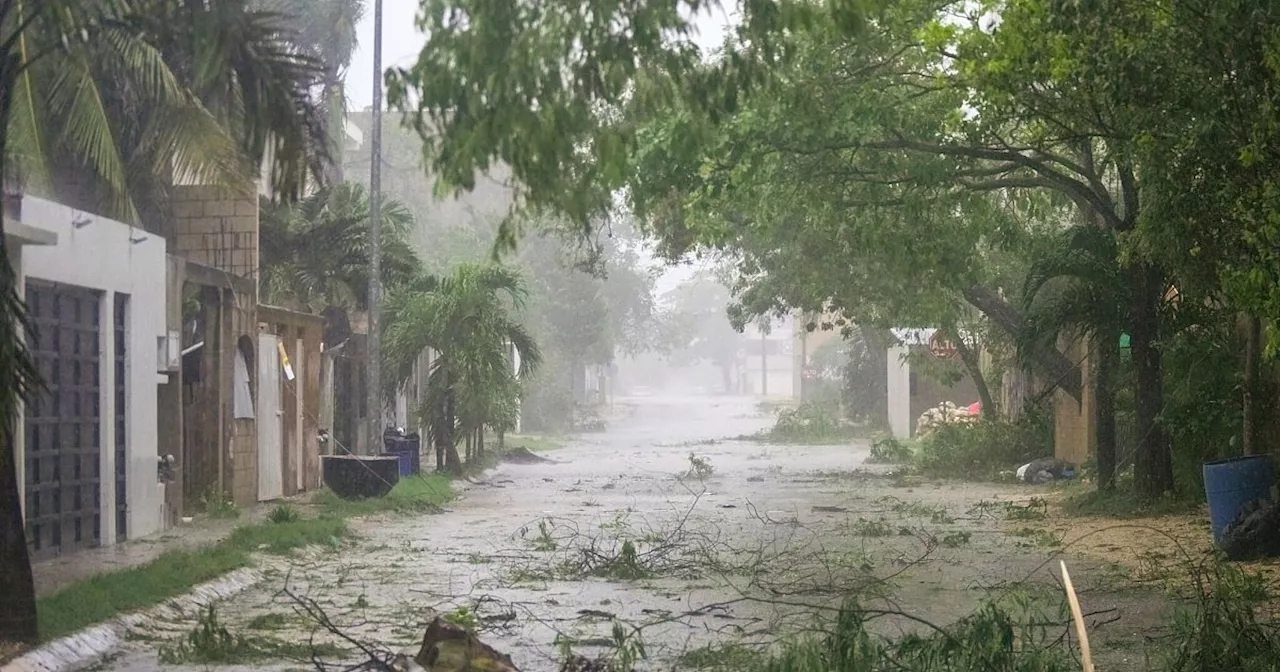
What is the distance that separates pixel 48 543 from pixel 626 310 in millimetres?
70422

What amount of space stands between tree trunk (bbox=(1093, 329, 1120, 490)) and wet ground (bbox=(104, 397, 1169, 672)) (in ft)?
4.41

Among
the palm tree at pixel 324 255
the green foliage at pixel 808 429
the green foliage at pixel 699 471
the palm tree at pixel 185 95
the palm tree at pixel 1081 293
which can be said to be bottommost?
the green foliage at pixel 699 471

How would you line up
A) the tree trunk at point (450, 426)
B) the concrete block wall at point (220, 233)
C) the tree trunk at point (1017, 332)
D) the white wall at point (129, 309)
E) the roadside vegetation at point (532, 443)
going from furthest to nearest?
the roadside vegetation at point (532, 443)
the tree trunk at point (450, 426)
the tree trunk at point (1017, 332)
the concrete block wall at point (220, 233)
the white wall at point (129, 309)

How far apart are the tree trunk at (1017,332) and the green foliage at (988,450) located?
3865 mm

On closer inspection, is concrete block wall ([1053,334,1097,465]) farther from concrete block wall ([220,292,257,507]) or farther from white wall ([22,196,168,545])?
white wall ([22,196,168,545])

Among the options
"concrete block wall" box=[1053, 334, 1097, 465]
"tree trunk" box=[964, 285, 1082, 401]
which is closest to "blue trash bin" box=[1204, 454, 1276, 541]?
"tree trunk" box=[964, 285, 1082, 401]

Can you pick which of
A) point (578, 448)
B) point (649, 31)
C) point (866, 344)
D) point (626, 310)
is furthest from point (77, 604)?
point (626, 310)

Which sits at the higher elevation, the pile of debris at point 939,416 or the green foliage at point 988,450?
the pile of debris at point 939,416

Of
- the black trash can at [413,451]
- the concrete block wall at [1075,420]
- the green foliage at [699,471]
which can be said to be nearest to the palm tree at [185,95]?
the black trash can at [413,451]

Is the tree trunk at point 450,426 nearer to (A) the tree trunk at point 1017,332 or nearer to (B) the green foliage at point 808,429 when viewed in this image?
(A) the tree trunk at point 1017,332

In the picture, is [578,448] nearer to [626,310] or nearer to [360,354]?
[360,354]

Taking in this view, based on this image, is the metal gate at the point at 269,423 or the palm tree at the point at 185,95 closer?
the palm tree at the point at 185,95

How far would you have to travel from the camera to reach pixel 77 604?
11578mm

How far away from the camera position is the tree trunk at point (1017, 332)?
26484 mm
